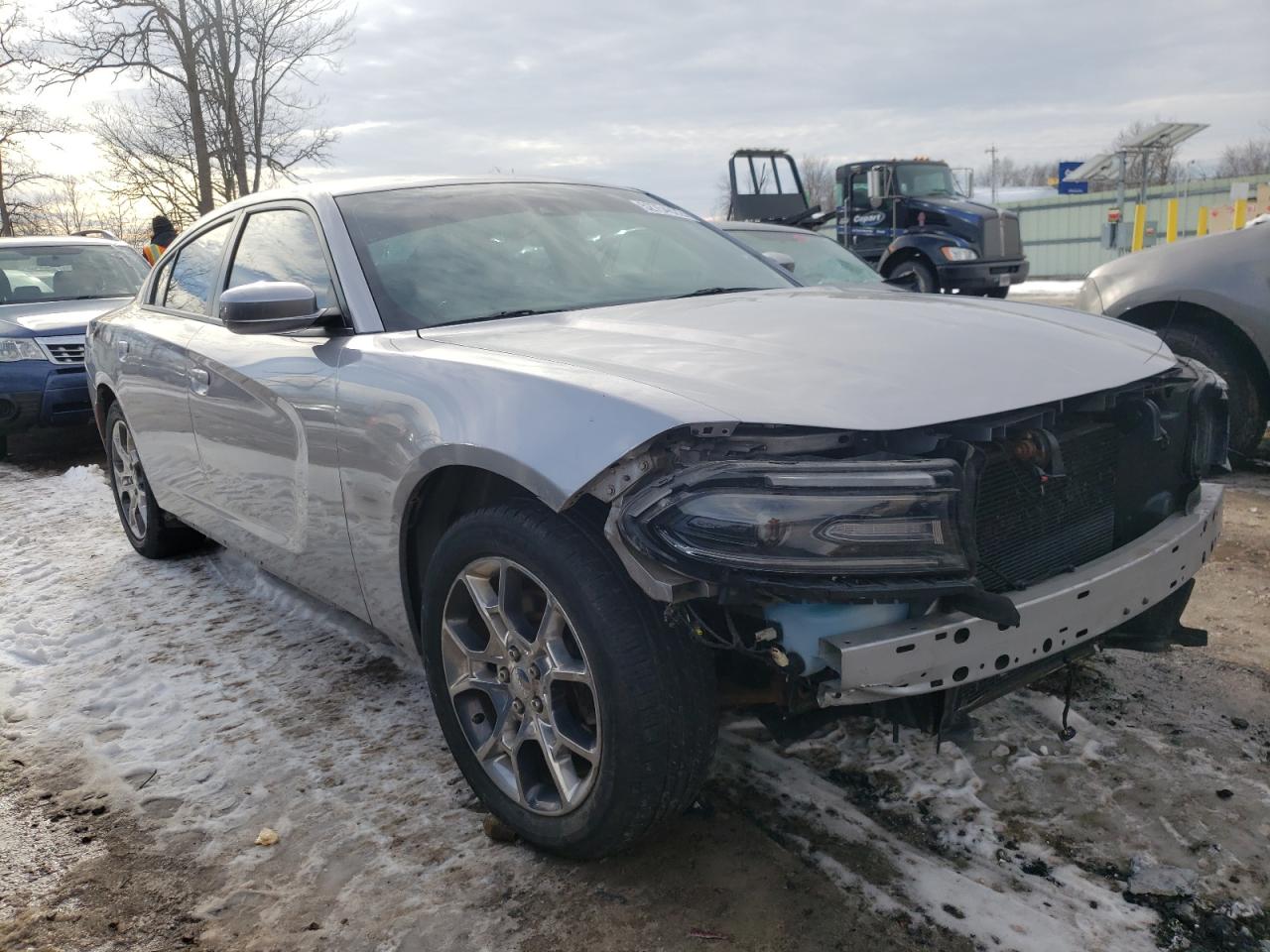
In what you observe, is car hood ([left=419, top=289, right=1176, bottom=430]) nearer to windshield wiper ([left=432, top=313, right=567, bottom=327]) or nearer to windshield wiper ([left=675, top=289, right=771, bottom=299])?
windshield wiper ([left=432, top=313, right=567, bottom=327])

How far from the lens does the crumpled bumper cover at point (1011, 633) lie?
1815mm

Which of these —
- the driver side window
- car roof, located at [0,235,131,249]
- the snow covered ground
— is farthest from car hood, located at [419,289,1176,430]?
the driver side window

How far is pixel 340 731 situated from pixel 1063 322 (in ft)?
7.94

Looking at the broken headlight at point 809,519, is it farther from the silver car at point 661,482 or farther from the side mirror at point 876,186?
the side mirror at point 876,186

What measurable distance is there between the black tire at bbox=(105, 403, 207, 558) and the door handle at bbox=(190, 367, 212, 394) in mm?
1172

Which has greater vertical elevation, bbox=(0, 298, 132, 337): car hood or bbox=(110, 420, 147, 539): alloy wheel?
bbox=(0, 298, 132, 337): car hood

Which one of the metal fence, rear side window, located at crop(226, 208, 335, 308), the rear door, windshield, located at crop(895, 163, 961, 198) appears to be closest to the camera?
the rear door

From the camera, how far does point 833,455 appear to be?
6.33ft

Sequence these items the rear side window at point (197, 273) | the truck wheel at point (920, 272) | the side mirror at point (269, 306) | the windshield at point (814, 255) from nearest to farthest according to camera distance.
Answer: the side mirror at point (269, 306) < the rear side window at point (197, 273) < the windshield at point (814, 255) < the truck wheel at point (920, 272)

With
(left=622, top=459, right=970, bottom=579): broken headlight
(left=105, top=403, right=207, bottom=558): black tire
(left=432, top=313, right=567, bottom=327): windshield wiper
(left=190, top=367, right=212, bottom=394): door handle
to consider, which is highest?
(left=432, top=313, right=567, bottom=327): windshield wiper

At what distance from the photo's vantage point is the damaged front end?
1827mm

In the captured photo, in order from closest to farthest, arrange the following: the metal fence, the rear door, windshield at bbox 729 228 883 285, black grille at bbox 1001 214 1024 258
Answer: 1. the rear door
2. windshield at bbox 729 228 883 285
3. black grille at bbox 1001 214 1024 258
4. the metal fence

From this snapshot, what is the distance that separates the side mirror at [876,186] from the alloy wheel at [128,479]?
12.8m

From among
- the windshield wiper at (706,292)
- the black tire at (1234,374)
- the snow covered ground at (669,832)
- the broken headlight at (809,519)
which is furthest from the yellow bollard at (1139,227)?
the broken headlight at (809,519)
